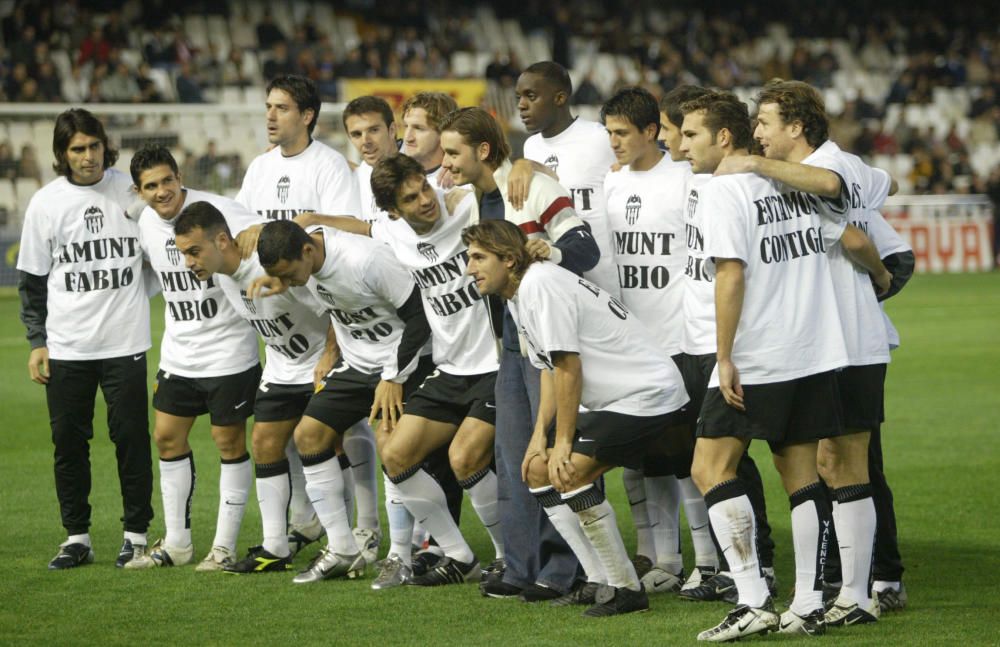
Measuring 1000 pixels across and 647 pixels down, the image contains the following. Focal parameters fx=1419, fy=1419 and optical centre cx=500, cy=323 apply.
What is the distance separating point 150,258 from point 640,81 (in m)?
27.2

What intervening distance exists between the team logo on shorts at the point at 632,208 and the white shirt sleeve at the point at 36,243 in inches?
124

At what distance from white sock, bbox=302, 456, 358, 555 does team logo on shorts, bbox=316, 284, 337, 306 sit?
81 cm

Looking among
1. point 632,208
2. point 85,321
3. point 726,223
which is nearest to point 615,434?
point 726,223

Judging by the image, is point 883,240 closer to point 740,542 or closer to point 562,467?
point 740,542

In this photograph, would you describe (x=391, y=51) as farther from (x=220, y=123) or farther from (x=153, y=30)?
(x=220, y=123)

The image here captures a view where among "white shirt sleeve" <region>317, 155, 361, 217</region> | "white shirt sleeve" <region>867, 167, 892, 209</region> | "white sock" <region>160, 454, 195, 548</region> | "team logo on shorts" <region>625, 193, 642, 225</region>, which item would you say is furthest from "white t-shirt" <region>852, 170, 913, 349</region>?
"white sock" <region>160, 454, 195, 548</region>

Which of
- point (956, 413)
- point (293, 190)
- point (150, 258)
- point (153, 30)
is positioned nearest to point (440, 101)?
point (293, 190)

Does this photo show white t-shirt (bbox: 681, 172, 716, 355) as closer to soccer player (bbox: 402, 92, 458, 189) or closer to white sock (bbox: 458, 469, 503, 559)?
white sock (bbox: 458, 469, 503, 559)

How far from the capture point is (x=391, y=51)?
30.9 meters

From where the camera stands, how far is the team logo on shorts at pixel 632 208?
6738 millimetres

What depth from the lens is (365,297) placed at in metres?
6.94

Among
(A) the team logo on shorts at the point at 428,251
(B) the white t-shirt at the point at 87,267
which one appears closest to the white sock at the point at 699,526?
(A) the team logo on shorts at the point at 428,251

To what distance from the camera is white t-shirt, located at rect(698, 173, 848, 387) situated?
554 centimetres

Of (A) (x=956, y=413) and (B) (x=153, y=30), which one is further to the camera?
(B) (x=153, y=30)
